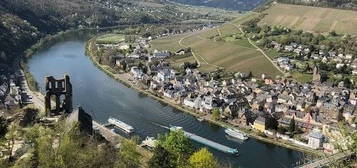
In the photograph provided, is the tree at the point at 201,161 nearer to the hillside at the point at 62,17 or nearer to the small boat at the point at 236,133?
the small boat at the point at 236,133

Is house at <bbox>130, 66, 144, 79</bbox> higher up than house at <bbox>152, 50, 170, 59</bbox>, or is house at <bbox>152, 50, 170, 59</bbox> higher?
house at <bbox>152, 50, 170, 59</bbox>

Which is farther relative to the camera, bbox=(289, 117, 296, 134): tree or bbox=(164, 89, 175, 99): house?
bbox=(164, 89, 175, 99): house

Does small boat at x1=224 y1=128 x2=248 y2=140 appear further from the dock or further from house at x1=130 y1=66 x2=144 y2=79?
house at x1=130 y1=66 x2=144 y2=79

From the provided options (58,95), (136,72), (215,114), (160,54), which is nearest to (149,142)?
(58,95)

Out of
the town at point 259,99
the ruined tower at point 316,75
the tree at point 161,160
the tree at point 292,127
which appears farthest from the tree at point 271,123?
the tree at point 161,160

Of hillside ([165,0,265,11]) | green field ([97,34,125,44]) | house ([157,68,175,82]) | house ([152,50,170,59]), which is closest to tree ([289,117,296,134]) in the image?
house ([157,68,175,82])

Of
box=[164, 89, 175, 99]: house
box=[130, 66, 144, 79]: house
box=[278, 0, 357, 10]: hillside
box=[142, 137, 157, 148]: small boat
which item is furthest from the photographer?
box=[278, 0, 357, 10]: hillside

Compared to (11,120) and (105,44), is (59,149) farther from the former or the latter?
(105,44)

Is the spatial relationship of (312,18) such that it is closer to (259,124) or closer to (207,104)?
(207,104)
